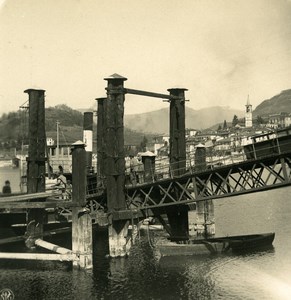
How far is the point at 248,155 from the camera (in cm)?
2217

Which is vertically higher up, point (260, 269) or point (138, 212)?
point (138, 212)

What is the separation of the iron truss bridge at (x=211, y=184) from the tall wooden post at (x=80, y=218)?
357 centimetres

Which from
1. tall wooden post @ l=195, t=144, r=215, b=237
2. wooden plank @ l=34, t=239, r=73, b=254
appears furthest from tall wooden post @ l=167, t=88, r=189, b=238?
wooden plank @ l=34, t=239, r=73, b=254

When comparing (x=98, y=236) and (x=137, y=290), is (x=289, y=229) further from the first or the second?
(x=137, y=290)

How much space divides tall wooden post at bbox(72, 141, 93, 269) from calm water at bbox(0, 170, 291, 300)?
0.80 metres

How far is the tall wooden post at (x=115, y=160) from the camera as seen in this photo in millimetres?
24000

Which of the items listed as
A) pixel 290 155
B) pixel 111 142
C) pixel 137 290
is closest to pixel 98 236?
pixel 111 142

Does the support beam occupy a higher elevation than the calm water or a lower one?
higher

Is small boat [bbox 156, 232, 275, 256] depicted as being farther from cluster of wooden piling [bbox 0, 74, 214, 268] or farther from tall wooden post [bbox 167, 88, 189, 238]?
cluster of wooden piling [bbox 0, 74, 214, 268]

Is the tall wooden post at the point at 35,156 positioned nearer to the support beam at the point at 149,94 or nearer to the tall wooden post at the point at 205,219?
the support beam at the point at 149,94

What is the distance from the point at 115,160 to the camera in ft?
79.5

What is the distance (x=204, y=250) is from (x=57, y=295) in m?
9.25

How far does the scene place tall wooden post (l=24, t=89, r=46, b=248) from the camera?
27.3 metres

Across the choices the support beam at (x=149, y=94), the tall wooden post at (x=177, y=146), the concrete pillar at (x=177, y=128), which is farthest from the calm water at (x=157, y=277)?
the support beam at (x=149, y=94)
